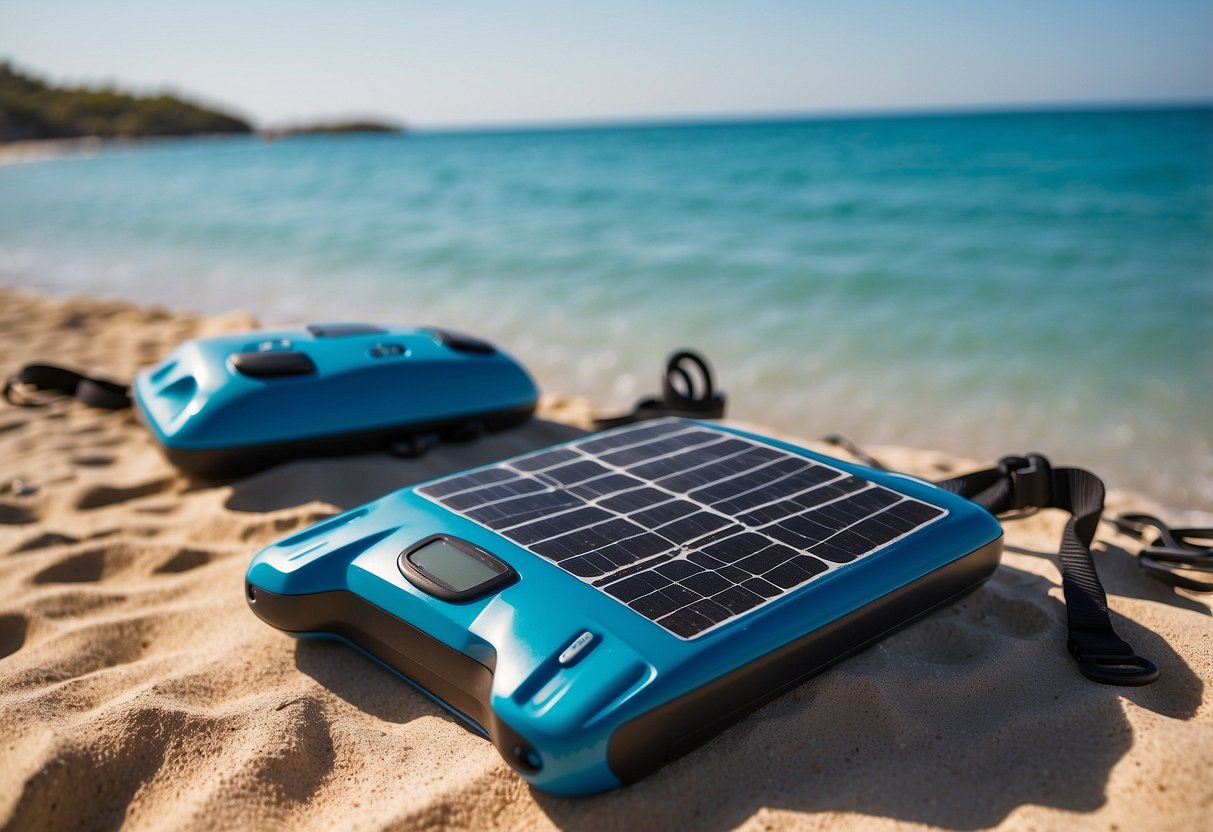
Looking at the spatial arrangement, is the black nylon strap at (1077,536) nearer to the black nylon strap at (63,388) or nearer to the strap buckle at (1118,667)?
the strap buckle at (1118,667)

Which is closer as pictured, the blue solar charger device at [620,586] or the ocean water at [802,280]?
the blue solar charger device at [620,586]

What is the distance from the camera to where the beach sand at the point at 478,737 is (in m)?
1.31

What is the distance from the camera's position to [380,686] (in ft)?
5.53

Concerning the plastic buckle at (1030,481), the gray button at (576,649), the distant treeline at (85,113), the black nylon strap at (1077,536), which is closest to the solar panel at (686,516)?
the gray button at (576,649)

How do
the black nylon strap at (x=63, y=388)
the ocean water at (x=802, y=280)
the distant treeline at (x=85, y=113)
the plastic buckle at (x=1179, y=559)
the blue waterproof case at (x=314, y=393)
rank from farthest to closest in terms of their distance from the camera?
the distant treeline at (x=85, y=113)
the ocean water at (x=802, y=280)
the black nylon strap at (x=63, y=388)
the blue waterproof case at (x=314, y=393)
the plastic buckle at (x=1179, y=559)

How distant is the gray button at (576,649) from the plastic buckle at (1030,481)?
4.77 feet

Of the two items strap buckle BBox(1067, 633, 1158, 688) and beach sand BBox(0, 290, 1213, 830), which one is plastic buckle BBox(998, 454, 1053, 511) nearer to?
beach sand BBox(0, 290, 1213, 830)

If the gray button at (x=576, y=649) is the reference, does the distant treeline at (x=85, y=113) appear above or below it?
below

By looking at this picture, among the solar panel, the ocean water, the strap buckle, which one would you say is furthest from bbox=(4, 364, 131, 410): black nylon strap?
the strap buckle

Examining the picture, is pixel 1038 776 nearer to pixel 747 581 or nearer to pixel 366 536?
pixel 747 581

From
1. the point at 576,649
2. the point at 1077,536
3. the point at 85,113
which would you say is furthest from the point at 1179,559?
the point at 85,113

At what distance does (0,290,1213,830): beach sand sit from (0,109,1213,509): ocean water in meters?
2.05

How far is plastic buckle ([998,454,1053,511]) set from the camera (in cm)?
228

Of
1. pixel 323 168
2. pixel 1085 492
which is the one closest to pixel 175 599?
pixel 1085 492
